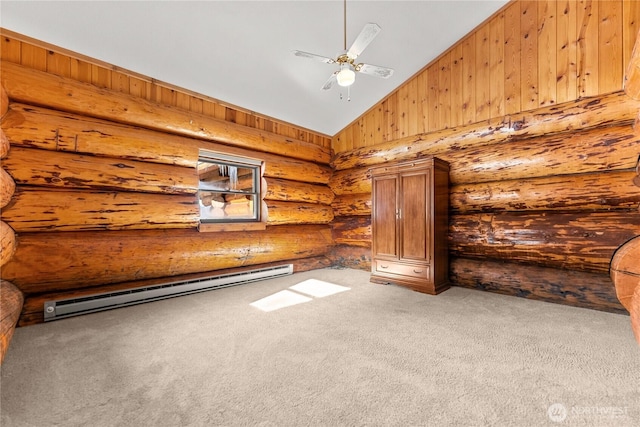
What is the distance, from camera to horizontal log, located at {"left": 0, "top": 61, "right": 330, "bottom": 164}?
263 cm

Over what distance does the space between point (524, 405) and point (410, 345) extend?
30.4 inches

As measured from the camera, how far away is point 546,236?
3.23m

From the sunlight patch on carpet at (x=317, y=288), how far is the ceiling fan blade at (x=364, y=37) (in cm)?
278

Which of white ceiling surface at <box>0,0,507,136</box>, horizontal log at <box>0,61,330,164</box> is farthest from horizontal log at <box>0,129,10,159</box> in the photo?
white ceiling surface at <box>0,0,507,136</box>

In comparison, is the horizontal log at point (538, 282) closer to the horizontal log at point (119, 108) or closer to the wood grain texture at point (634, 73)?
the wood grain texture at point (634, 73)

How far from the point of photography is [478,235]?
3.73 m

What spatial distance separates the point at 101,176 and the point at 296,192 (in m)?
2.81

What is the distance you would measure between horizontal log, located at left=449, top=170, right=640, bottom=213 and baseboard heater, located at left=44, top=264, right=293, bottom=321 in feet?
10.6

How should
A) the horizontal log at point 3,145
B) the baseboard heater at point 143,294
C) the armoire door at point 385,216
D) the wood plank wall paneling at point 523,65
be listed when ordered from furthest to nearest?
the armoire door at point 385,216, the wood plank wall paneling at point 523,65, the baseboard heater at point 143,294, the horizontal log at point 3,145

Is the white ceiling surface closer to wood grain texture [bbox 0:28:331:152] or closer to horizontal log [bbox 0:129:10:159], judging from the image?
wood grain texture [bbox 0:28:331:152]

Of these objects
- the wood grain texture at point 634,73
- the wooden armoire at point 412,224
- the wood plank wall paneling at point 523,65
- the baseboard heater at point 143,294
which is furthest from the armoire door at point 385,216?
the wood grain texture at point 634,73

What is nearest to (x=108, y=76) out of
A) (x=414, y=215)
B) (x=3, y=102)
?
(x=3, y=102)

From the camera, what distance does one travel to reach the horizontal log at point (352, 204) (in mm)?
5066

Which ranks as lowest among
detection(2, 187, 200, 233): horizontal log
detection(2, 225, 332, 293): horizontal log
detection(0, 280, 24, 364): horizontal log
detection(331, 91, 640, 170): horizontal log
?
detection(0, 280, 24, 364): horizontal log
